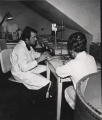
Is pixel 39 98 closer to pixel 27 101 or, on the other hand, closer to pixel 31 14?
pixel 27 101

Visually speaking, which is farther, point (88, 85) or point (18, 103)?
point (18, 103)

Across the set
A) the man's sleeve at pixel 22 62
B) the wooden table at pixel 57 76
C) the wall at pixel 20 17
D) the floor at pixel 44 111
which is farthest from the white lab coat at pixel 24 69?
the wall at pixel 20 17

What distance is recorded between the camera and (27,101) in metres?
2.62

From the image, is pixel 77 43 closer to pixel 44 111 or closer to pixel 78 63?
pixel 78 63

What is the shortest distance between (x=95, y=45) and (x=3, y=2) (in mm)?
3407

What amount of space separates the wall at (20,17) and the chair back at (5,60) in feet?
9.36

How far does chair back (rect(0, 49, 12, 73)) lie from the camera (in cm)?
228

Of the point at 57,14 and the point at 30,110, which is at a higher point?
the point at 57,14

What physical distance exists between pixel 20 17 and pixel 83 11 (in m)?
2.86

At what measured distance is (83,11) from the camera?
2.71 m

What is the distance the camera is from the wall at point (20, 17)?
4.98 metres

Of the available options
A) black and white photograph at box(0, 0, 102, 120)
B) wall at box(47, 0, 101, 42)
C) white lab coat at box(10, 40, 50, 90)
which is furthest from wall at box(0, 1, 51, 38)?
white lab coat at box(10, 40, 50, 90)

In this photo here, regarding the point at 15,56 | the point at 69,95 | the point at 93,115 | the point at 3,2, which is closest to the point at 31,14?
the point at 3,2

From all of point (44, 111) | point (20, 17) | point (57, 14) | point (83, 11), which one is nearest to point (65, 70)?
point (44, 111)
